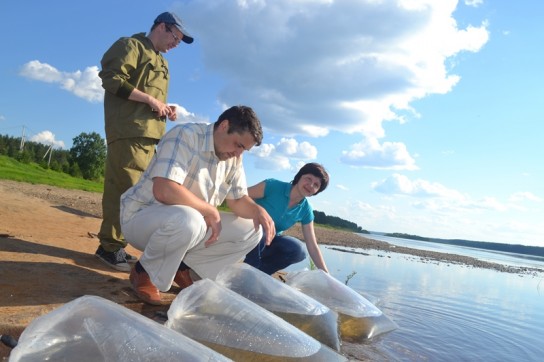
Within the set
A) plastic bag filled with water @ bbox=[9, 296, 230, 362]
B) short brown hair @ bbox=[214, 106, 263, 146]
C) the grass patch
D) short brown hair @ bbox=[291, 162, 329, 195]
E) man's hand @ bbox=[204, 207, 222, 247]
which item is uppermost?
short brown hair @ bbox=[214, 106, 263, 146]

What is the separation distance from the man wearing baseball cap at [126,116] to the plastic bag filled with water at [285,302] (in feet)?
4.03

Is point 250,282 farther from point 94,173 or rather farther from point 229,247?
point 94,173

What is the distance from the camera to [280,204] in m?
4.22

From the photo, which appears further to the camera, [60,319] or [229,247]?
[229,247]

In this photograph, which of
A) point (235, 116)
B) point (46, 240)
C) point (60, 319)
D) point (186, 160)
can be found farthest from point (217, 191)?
A: point (46, 240)

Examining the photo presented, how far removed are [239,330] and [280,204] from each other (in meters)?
1.99

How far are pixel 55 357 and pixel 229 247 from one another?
6.73 feet

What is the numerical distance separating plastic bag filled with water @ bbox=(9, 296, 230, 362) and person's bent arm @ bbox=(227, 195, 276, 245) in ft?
5.76

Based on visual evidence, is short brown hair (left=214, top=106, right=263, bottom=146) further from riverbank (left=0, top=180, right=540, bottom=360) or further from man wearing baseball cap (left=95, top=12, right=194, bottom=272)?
riverbank (left=0, top=180, right=540, bottom=360)

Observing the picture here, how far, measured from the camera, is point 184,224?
289cm

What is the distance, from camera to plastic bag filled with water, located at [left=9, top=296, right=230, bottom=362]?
62.7 inches

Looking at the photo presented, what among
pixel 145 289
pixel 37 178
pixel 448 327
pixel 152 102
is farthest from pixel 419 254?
pixel 145 289

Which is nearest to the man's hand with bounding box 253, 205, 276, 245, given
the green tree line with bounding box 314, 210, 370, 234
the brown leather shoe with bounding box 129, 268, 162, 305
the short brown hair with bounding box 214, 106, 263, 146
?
the short brown hair with bounding box 214, 106, 263, 146

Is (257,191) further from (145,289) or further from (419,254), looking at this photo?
(419,254)
